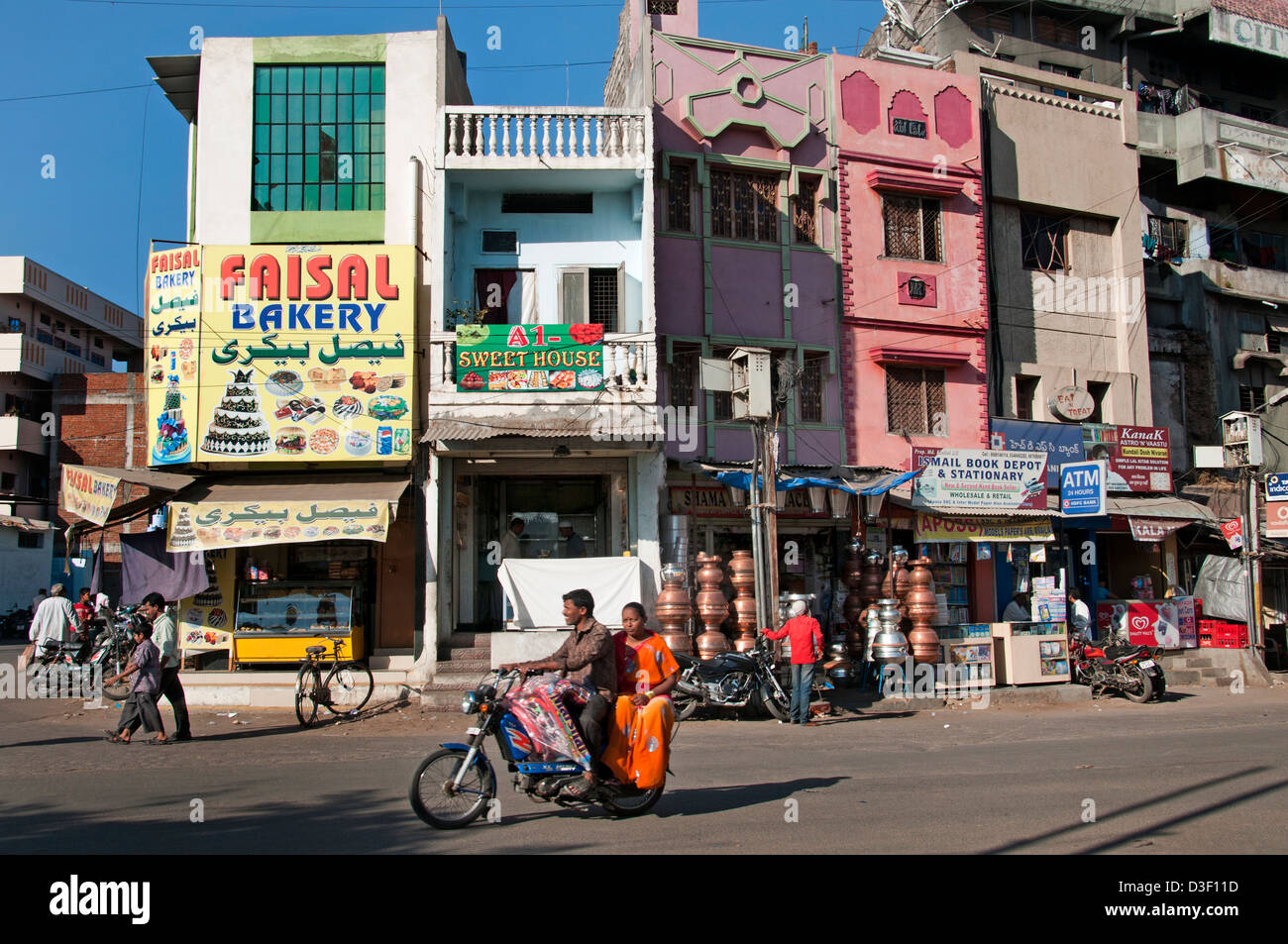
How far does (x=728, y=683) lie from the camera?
539 inches

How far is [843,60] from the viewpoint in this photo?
20.8 m

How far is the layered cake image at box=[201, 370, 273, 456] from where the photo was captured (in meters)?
16.2

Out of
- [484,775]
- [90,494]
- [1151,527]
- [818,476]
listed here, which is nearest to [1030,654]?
[818,476]

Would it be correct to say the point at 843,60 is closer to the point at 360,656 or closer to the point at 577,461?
the point at 577,461

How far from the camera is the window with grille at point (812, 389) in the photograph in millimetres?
19828

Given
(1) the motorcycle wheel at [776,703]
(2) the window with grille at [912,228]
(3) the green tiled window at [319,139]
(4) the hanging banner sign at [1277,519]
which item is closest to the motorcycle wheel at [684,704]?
(1) the motorcycle wheel at [776,703]

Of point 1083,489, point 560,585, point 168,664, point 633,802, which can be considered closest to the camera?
point 633,802

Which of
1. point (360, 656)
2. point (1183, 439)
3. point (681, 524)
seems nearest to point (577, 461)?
point (681, 524)

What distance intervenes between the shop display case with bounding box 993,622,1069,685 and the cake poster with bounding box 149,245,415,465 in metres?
10.1

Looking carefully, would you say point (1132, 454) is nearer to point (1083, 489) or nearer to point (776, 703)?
point (1083, 489)

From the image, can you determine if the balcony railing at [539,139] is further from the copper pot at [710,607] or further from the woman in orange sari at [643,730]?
the woman in orange sari at [643,730]

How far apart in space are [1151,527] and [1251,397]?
7.83 metres

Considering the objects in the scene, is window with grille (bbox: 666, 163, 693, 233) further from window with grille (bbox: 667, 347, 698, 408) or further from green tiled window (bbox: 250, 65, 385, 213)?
green tiled window (bbox: 250, 65, 385, 213)
